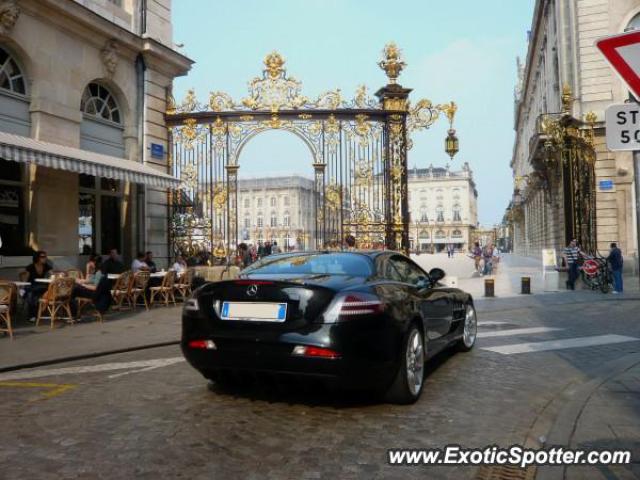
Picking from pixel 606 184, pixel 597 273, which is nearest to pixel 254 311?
pixel 597 273

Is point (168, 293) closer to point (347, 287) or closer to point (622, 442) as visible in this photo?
point (347, 287)

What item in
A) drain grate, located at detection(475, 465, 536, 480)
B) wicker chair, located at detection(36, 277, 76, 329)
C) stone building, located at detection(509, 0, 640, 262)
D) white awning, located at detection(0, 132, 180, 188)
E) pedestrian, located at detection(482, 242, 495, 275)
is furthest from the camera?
pedestrian, located at detection(482, 242, 495, 275)

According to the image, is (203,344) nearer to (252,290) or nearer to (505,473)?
(252,290)

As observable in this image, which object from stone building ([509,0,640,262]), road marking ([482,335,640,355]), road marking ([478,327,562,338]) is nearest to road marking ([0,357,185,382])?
road marking ([482,335,640,355])

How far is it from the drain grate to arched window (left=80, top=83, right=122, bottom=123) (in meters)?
13.6

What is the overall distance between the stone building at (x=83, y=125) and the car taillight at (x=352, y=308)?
8.07 metres

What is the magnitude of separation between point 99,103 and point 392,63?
799 cm

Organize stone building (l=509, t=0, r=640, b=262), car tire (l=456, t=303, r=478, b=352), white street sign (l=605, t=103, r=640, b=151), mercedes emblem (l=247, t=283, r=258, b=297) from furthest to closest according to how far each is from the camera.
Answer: stone building (l=509, t=0, r=640, b=262) < car tire (l=456, t=303, r=478, b=352) < mercedes emblem (l=247, t=283, r=258, b=297) < white street sign (l=605, t=103, r=640, b=151)

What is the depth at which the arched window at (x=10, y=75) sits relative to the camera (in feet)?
38.7

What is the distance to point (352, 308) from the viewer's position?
4.11m

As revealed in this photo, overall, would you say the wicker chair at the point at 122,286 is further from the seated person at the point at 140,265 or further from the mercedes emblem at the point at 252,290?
the mercedes emblem at the point at 252,290

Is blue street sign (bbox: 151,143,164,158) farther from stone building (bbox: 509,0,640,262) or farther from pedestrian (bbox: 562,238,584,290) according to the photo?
stone building (bbox: 509,0,640,262)

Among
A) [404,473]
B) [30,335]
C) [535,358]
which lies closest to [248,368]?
[404,473]

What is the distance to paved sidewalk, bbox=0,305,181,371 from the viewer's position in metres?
6.98
